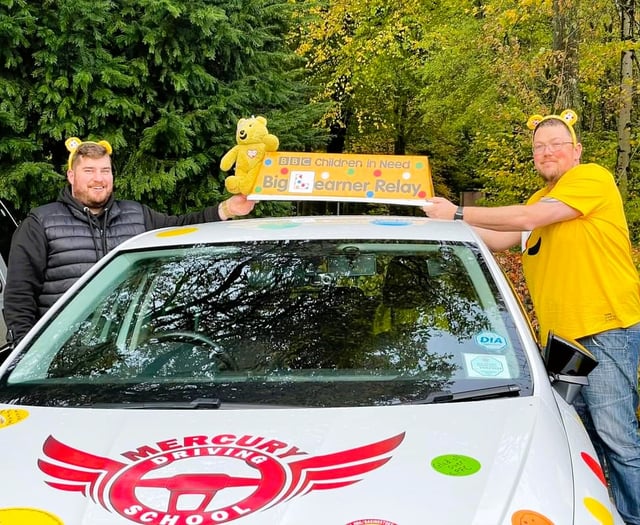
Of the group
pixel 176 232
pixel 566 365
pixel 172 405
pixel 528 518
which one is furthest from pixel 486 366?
pixel 176 232

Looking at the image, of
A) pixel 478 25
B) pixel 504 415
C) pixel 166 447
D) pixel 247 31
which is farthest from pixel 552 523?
pixel 478 25

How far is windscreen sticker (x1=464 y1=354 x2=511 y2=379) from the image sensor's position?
7.34 ft

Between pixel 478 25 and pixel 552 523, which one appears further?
pixel 478 25

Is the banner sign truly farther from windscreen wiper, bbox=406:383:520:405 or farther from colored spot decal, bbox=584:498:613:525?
colored spot decal, bbox=584:498:613:525

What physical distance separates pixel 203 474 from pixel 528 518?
2.53 feet

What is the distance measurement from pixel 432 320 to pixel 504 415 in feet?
1.94

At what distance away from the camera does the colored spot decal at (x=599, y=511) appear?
1.73 m

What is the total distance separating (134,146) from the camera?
7.13 m

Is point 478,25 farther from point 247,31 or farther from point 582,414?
point 582,414

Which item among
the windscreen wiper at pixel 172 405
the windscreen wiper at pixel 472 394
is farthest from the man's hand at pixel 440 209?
the windscreen wiper at pixel 172 405

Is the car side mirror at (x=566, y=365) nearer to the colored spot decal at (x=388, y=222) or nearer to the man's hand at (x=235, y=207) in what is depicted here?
the colored spot decal at (x=388, y=222)

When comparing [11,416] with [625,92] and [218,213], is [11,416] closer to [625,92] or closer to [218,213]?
[218,213]

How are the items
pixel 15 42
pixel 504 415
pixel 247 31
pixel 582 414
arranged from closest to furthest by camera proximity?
pixel 504 415 → pixel 582 414 → pixel 15 42 → pixel 247 31

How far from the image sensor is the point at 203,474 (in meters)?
1.73
